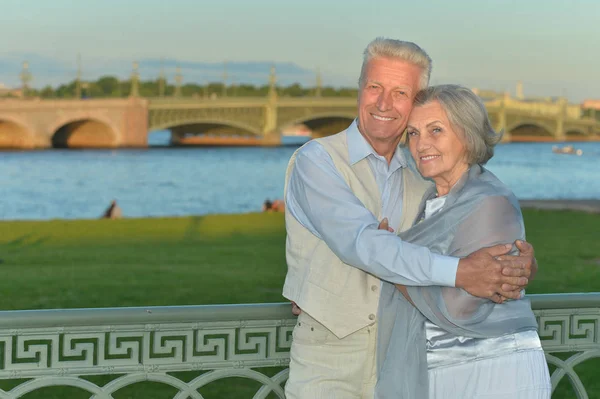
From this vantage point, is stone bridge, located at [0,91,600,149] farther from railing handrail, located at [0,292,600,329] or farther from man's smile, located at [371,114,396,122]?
man's smile, located at [371,114,396,122]

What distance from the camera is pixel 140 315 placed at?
305 cm

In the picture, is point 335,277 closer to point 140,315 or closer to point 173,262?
point 140,315

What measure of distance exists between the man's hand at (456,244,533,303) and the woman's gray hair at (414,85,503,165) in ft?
1.03

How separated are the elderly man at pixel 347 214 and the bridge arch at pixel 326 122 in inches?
2497

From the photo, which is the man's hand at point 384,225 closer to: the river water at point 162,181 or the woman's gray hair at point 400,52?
the woman's gray hair at point 400,52

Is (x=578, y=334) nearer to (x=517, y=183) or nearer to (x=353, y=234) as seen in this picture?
(x=353, y=234)

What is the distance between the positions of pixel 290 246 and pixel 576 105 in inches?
4822

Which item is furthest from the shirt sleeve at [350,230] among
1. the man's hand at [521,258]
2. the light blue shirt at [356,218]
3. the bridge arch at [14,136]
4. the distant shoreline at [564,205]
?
the bridge arch at [14,136]

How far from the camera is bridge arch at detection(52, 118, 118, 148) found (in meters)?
70.8

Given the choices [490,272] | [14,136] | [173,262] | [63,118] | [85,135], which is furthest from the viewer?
[85,135]

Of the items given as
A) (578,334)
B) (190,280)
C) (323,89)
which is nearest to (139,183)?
(190,280)

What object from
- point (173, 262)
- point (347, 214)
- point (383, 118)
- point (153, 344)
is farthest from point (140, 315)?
point (173, 262)

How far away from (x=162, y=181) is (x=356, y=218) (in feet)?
163

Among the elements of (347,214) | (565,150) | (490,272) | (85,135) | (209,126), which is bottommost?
(565,150)
